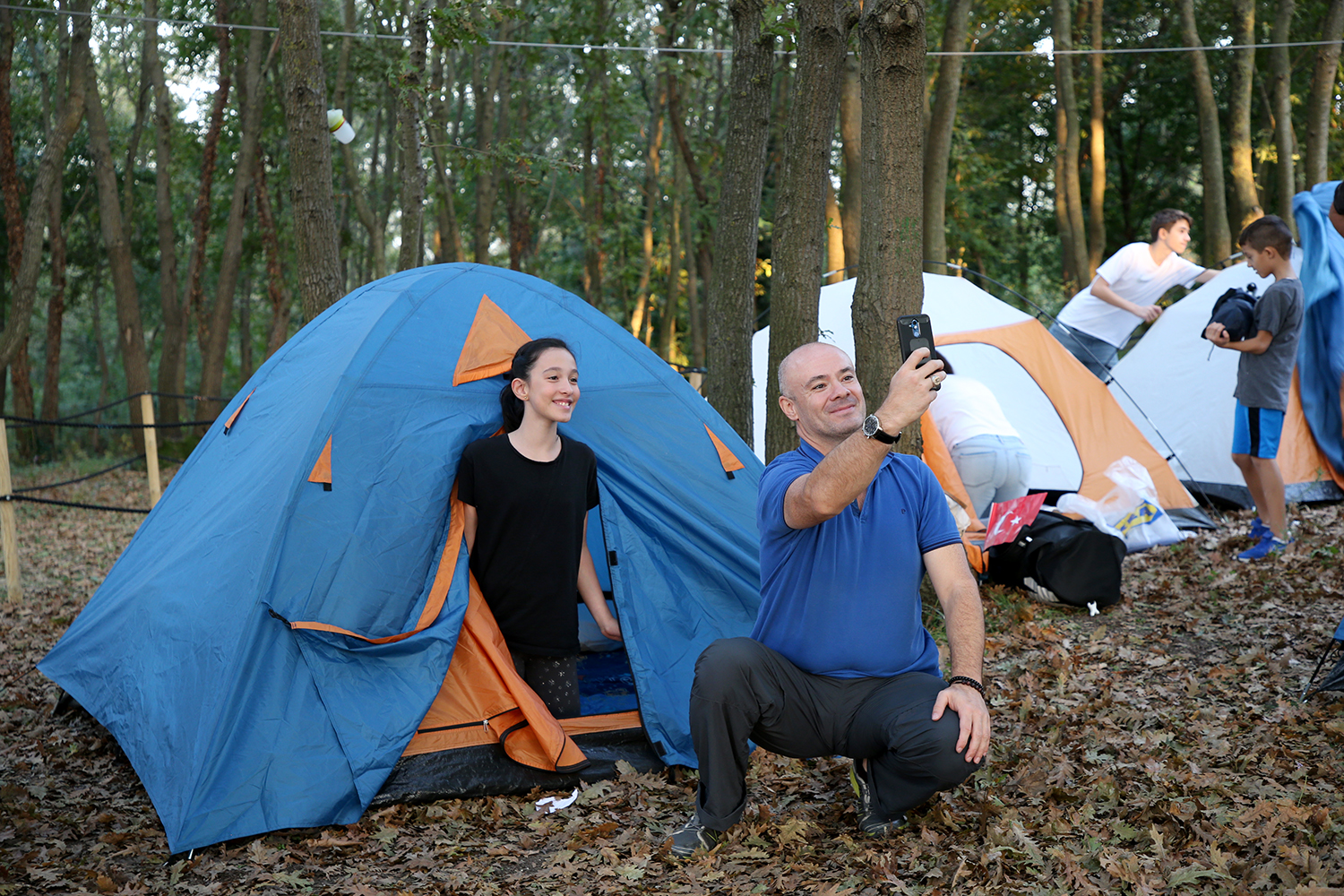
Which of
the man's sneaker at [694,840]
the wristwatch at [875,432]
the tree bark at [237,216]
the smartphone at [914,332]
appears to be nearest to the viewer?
the wristwatch at [875,432]

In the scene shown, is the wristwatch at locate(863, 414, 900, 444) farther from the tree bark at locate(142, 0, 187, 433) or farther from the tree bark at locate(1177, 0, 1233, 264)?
the tree bark at locate(142, 0, 187, 433)

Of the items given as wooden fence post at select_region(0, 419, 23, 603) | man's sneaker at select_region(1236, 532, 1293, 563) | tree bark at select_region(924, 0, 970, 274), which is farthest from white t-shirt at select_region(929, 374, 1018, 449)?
wooden fence post at select_region(0, 419, 23, 603)

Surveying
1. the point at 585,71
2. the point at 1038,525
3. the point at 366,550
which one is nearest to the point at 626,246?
the point at 585,71

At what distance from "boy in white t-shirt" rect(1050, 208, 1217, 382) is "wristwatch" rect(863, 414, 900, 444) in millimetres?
5743

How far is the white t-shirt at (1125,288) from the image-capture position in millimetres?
7840

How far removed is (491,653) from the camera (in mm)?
3984

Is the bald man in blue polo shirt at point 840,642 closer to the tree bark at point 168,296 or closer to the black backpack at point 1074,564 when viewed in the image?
the black backpack at point 1074,564

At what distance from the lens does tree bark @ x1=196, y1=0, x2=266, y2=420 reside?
43.8 ft

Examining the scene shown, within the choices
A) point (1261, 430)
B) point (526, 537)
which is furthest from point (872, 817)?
point (1261, 430)

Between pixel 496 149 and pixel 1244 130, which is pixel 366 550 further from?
pixel 1244 130

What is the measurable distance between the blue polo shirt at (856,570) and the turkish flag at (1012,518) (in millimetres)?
2634

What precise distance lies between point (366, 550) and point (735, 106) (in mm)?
3718

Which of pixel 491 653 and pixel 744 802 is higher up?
pixel 491 653

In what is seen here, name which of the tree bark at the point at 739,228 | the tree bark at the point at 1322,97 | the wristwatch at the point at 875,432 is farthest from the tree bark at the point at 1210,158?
the wristwatch at the point at 875,432
